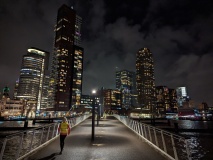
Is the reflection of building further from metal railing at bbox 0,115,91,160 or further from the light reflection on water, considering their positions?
the light reflection on water

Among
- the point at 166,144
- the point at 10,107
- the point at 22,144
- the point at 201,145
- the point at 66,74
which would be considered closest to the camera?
the point at 22,144

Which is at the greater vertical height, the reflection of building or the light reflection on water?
the reflection of building

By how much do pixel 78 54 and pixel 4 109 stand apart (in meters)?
102

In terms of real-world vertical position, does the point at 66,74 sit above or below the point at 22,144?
above

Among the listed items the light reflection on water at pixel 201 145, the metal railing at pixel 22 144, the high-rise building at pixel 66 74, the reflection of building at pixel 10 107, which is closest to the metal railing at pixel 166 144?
the light reflection on water at pixel 201 145

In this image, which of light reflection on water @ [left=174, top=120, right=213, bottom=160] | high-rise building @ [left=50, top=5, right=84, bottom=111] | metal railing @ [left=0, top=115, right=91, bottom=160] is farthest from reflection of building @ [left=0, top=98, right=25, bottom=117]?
light reflection on water @ [left=174, top=120, right=213, bottom=160]

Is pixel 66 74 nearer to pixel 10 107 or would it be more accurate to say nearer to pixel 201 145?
pixel 10 107

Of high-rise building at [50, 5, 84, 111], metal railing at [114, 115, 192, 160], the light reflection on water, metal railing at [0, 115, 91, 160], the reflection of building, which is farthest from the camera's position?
high-rise building at [50, 5, 84, 111]

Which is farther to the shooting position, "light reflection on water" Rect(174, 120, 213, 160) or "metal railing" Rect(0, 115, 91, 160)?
"light reflection on water" Rect(174, 120, 213, 160)

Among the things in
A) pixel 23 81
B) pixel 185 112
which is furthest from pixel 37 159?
pixel 23 81

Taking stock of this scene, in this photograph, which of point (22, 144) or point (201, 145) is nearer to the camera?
point (22, 144)

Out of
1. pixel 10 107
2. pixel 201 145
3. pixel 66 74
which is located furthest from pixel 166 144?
pixel 66 74

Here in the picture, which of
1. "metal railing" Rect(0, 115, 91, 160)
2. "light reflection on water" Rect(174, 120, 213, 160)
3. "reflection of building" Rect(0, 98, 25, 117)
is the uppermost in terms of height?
"reflection of building" Rect(0, 98, 25, 117)

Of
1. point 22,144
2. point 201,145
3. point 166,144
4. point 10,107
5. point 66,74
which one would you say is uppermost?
point 66,74
